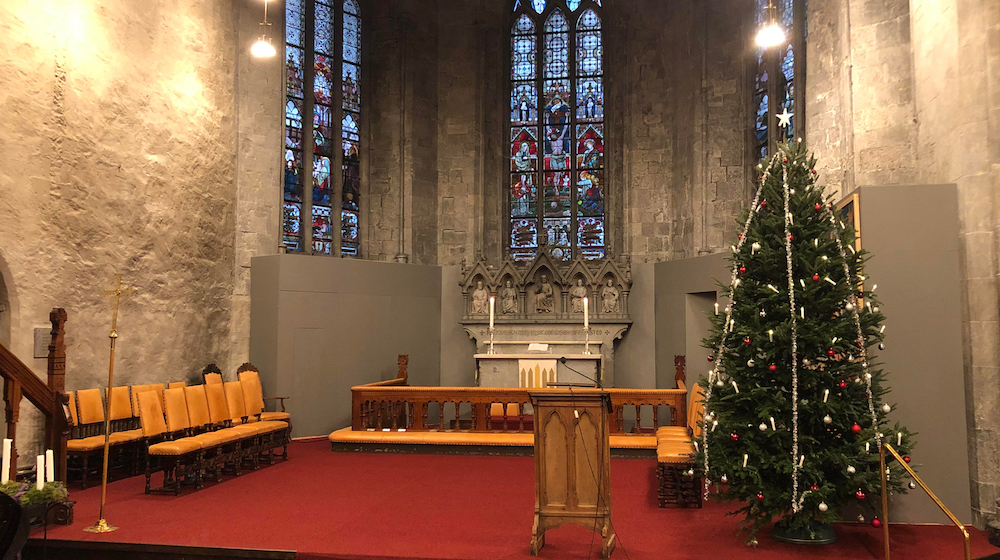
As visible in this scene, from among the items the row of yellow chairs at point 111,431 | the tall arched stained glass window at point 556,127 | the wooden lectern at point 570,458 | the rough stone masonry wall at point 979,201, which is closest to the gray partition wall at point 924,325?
the rough stone masonry wall at point 979,201

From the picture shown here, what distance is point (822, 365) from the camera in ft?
17.8

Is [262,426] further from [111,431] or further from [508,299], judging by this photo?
[508,299]

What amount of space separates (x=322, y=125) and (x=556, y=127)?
4534 mm

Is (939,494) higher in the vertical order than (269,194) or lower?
lower

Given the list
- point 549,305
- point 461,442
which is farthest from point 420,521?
point 549,305

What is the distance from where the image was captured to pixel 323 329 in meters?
11.5

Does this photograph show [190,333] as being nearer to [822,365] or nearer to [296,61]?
[296,61]

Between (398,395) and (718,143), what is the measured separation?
281 inches

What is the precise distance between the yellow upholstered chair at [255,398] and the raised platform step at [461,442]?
1.14 metres

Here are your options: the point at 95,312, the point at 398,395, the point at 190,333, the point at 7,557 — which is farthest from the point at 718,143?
the point at 7,557

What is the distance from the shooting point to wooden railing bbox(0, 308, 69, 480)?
6023 millimetres

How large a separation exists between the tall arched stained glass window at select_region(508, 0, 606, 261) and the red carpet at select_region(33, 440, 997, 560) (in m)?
7.34

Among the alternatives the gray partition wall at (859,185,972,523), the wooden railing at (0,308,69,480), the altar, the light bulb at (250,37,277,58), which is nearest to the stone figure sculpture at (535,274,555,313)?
the altar

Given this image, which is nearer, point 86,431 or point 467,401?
point 86,431
